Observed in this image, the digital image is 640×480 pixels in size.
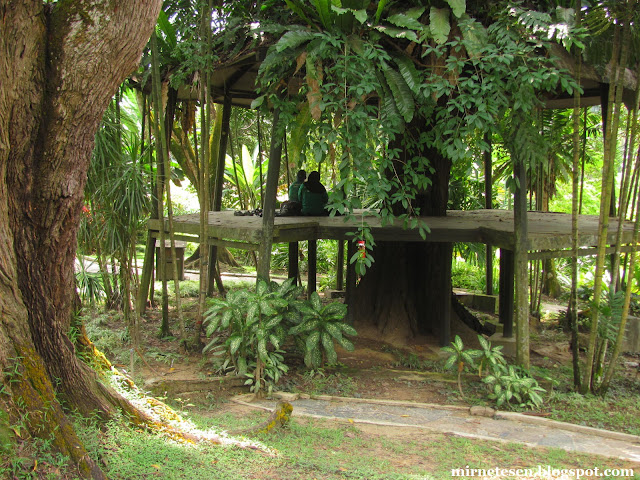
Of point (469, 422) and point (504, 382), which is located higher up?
point (504, 382)

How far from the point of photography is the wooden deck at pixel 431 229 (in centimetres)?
745

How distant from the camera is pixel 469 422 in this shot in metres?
6.11

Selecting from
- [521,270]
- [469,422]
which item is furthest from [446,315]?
[469,422]

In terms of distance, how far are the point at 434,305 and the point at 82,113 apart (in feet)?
22.9

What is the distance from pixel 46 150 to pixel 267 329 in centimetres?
387

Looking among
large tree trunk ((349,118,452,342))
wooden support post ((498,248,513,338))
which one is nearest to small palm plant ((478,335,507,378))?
large tree trunk ((349,118,452,342))

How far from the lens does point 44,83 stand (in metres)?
3.49

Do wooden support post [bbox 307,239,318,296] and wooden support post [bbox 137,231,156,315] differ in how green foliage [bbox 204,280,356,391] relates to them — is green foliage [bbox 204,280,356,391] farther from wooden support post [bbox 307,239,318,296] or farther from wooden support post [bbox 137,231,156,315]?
wooden support post [bbox 307,239,318,296]

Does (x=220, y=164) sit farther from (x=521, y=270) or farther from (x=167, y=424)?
(x=167, y=424)

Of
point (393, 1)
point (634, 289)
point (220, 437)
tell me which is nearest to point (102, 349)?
point (220, 437)

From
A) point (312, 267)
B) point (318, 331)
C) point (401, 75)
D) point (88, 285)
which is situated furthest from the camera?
point (312, 267)

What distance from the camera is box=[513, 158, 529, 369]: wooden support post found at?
22.5 feet

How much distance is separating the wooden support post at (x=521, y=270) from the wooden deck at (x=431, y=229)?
0.17 meters

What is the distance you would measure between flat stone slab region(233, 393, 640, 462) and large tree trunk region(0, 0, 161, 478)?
3.07m
